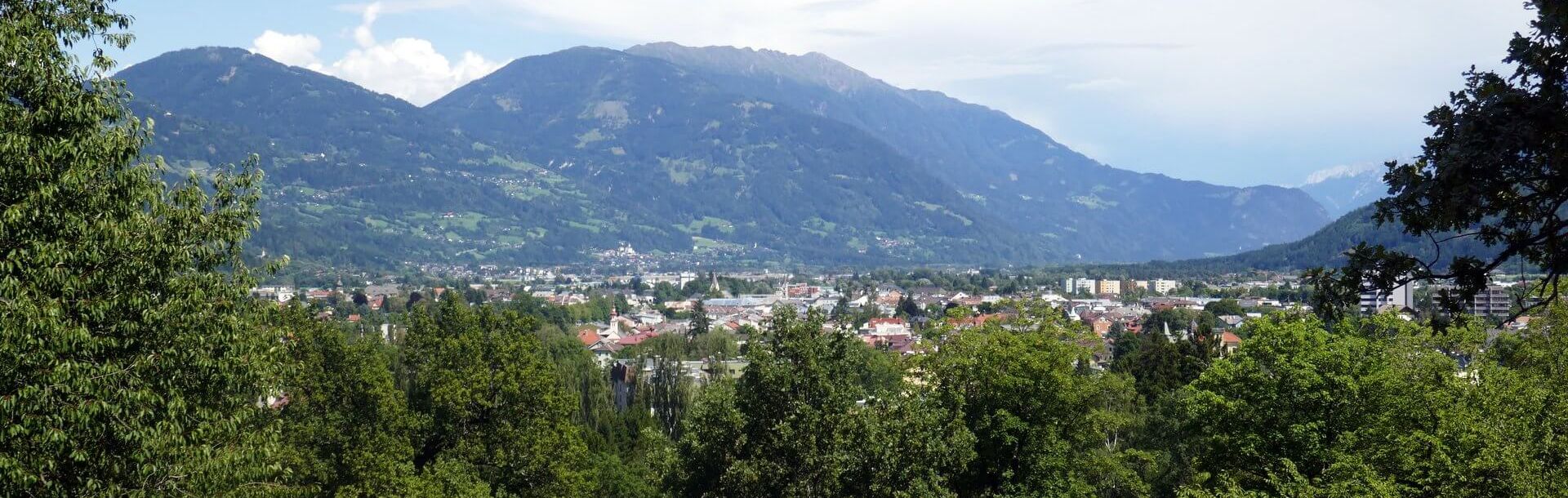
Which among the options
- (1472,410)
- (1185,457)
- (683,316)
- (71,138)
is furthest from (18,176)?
(683,316)

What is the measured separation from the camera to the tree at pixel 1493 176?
20.6 ft

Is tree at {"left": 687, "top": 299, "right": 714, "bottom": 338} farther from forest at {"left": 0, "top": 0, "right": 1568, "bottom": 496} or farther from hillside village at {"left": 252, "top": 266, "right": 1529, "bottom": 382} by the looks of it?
forest at {"left": 0, "top": 0, "right": 1568, "bottom": 496}

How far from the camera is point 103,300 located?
899cm

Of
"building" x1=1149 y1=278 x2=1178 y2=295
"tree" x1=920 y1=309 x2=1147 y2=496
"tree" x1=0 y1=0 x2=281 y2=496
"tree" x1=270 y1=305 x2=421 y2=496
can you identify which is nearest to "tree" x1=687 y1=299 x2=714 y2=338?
"tree" x1=270 y1=305 x2=421 y2=496

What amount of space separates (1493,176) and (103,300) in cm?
928

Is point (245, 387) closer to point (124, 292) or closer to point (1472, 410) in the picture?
point (124, 292)

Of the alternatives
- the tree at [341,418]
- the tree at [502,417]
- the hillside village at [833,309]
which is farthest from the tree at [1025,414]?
the tree at [341,418]

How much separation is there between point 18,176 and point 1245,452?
15898mm

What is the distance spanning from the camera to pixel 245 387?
10.4 m

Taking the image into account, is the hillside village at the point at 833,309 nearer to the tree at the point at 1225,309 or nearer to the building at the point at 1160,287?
the tree at the point at 1225,309

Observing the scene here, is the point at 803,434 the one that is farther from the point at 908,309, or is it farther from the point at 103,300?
the point at 908,309

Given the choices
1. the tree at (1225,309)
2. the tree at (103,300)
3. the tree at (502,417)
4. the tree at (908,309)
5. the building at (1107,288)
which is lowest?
the building at (1107,288)

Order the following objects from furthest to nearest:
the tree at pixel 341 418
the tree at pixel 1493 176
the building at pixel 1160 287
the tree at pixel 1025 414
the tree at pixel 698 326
→ the building at pixel 1160 287, the tree at pixel 698 326, the tree at pixel 341 418, the tree at pixel 1025 414, the tree at pixel 1493 176

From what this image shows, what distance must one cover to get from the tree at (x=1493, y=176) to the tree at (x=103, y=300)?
853cm
